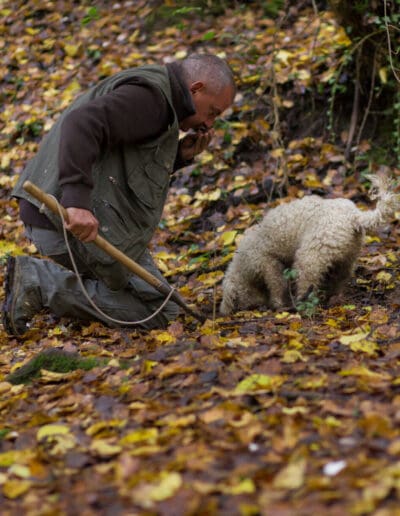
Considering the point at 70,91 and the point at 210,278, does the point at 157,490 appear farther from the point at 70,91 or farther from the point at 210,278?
the point at 70,91

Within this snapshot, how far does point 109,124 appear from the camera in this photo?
413cm

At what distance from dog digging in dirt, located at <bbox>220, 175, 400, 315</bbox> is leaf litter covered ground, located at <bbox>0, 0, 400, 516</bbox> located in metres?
0.28

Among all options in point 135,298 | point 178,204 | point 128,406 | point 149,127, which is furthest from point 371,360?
point 178,204

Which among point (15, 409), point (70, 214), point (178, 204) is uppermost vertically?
point (70, 214)

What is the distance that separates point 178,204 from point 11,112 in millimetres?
3747

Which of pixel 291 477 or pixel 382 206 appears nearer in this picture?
pixel 291 477

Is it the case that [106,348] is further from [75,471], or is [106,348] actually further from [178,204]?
[178,204]

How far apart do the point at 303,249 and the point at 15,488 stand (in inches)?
126

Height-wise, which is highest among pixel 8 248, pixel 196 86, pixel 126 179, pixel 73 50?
pixel 196 86

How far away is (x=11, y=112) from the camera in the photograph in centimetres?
970

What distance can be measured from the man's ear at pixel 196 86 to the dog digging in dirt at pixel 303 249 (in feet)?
4.31

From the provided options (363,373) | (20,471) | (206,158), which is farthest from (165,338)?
(206,158)

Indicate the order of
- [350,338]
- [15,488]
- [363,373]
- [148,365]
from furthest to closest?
[350,338]
[148,365]
[363,373]
[15,488]

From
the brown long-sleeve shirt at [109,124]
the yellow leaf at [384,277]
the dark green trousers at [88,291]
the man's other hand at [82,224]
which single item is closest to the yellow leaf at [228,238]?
the dark green trousers at [88,291]
